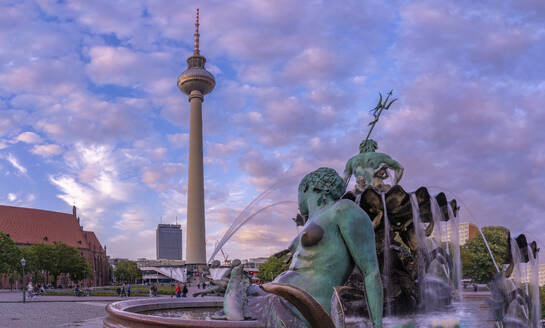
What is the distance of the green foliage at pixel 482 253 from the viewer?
4500 cm

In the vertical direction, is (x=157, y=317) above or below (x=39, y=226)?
below

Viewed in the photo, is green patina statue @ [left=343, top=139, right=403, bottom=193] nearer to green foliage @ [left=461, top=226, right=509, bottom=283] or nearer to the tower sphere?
green foliage @ [left=461, top=226, right=509, bottom=283]

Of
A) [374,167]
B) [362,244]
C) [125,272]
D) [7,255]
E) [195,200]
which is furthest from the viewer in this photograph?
[125,272]

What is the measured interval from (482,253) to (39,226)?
8699 cm

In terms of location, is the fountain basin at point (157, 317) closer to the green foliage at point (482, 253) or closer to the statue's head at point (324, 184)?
the statue's head at point (324, 184)

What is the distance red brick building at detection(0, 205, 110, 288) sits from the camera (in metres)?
92.9

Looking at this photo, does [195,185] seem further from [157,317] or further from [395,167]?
[157,317]

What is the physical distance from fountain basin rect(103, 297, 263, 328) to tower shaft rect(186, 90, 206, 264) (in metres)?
86.4

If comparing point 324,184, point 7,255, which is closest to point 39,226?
point 7,255

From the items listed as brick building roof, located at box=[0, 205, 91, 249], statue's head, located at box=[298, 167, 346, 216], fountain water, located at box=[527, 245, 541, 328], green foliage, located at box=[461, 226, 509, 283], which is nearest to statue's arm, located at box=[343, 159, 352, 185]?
fountain water, located at box=[527, 245, 541, 328]

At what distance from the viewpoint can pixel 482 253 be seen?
153 feet

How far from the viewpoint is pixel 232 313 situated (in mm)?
10516

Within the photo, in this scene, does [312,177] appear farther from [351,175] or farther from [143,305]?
[143,305]

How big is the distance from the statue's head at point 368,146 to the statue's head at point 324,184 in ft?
20.6
